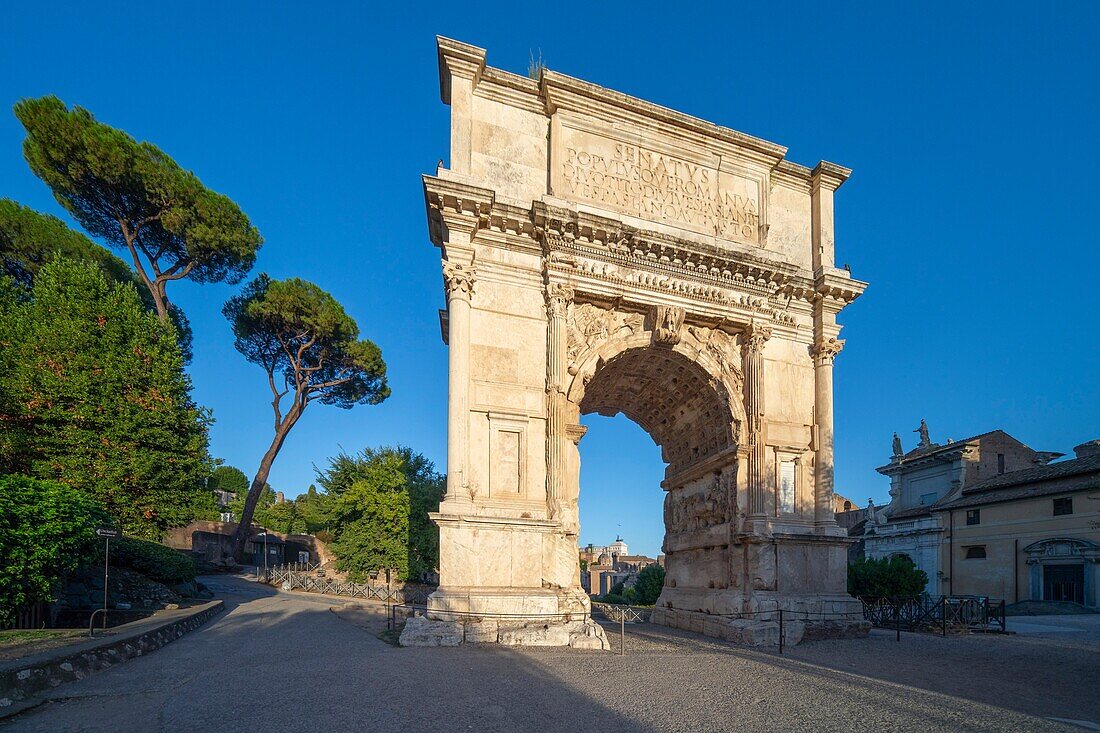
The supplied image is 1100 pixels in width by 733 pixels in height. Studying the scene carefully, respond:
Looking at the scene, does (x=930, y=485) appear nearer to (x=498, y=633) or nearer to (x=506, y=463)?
(x=506, y=463)

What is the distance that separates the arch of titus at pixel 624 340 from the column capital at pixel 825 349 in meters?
0.04

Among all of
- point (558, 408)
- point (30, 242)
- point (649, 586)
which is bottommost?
point (649, 586)

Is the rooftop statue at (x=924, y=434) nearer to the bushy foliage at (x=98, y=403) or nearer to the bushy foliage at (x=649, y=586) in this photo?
the bushy foliage at (x=649, y=586)

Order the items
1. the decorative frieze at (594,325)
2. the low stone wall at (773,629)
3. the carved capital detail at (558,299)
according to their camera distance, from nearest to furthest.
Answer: the low stone wall at (773,629)
the carved capital detail at (558,299)
the decorative frieze at (594,325)

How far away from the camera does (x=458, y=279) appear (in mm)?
11750

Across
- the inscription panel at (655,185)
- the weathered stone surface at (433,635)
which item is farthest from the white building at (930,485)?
the weathered stone surface at (433,635)

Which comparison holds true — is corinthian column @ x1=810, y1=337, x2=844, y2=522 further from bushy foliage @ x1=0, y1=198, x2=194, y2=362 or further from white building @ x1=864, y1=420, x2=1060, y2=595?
white building @ x1=864, y1=420, x2=1060, y2=595

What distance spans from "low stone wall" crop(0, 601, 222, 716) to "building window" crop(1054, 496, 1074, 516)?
97.4 feet

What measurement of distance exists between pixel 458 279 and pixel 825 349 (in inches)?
346

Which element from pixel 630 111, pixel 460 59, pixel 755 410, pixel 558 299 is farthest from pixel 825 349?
pixel 460 59

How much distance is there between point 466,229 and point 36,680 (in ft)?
29.7

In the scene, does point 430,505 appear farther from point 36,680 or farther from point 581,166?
point 36,680

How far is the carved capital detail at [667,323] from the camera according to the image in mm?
13211

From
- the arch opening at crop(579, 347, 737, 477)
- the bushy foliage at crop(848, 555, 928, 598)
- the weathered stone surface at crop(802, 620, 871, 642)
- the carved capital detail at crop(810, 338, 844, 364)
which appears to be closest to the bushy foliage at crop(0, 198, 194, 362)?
the arch opening at crop(579, 347, 737, 477)
